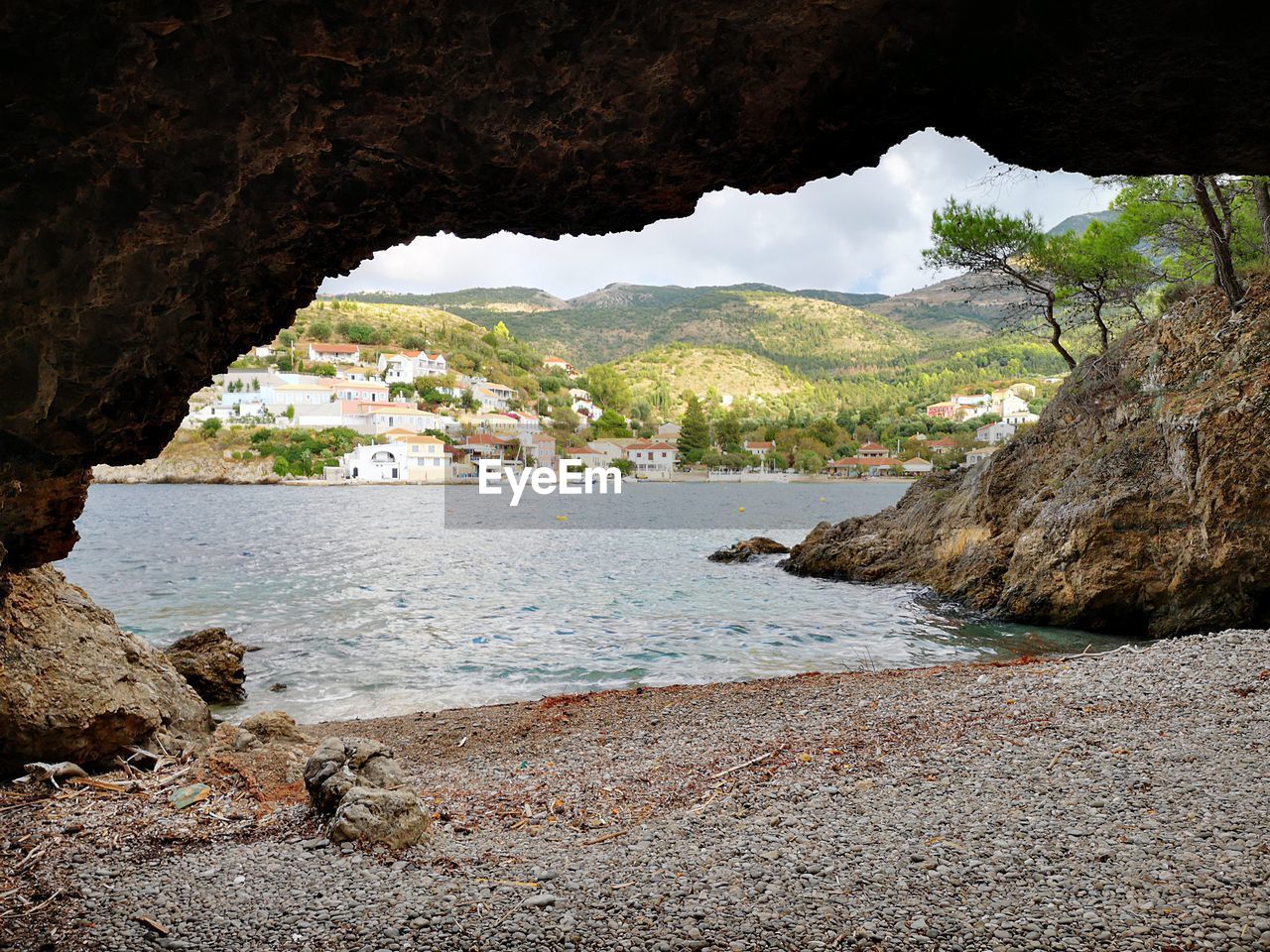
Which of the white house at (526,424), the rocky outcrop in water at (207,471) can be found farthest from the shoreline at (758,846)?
the white house at (526,424)

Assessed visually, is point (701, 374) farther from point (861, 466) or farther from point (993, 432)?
point (993, 432)

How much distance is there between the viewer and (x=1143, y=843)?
341 centimetres

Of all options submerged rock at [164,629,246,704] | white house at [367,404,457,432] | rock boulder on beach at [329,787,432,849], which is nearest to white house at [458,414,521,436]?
white house at [367,404,457,432]

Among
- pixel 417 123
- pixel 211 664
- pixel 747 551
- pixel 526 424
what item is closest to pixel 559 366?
pixel 526 424

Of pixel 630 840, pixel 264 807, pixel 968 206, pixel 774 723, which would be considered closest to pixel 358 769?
pixel 264 807

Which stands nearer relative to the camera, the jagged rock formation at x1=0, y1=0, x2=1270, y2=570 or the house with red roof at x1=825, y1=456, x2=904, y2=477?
the jagged rock formation at x1=0, y1=0, x2=1270, y2=570

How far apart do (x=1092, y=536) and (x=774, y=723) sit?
8.20 meters

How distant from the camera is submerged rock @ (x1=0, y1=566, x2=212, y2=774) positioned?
4773mm

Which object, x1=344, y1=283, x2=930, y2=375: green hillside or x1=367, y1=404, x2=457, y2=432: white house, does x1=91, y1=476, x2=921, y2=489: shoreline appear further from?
x1=344, y1=283, x2=930, y2=375: green hillside

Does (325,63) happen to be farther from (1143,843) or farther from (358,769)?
(1143,843)

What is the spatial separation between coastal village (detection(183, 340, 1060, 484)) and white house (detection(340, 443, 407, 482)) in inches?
5.2

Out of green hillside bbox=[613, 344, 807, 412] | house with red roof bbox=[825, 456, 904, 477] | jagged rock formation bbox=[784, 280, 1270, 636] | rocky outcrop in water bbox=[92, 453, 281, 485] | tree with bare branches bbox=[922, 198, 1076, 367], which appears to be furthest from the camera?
green hillside bbox=[613, 344, 807, 412]

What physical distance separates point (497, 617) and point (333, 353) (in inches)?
4956

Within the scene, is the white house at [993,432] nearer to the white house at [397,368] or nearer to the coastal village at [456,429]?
the coastal village at [456,429]
